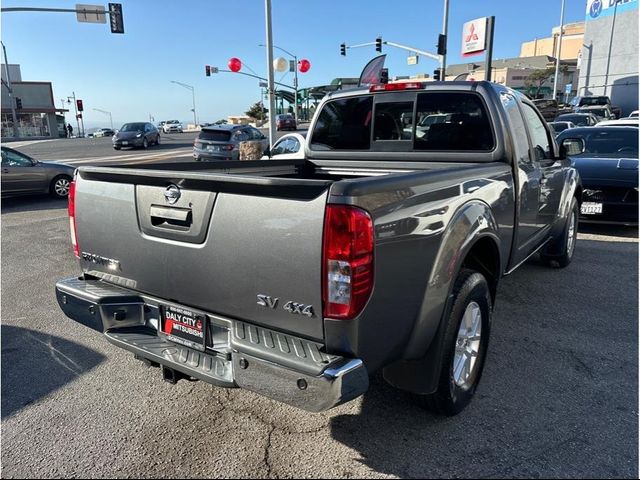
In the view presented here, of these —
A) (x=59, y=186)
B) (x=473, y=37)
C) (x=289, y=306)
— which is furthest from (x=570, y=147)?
(x=473, y=37)

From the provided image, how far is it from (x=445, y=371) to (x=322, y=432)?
81cm

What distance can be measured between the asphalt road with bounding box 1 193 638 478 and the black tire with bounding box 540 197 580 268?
1409 mm

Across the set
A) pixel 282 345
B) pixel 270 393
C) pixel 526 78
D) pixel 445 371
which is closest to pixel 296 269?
pixel 282 345

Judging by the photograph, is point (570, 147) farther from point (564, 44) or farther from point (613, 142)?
point (564, 44)

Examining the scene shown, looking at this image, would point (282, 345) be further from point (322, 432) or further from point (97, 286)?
point (97, 286)

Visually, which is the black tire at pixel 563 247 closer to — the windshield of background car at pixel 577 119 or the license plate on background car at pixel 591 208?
the license plate on background car at pixel 591 208

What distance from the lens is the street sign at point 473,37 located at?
3183cm

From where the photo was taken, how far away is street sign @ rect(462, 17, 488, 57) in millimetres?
31828

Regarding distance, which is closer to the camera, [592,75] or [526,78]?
[592,75]

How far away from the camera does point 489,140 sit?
376 centimetres

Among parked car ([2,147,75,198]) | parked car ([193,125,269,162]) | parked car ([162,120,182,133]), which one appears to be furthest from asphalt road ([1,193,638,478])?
parked car ([162,120,182,133])

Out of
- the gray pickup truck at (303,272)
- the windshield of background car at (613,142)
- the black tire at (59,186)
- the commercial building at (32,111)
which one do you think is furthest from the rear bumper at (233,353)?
the commercial building at (32,111)

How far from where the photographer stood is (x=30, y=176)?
11461 millimetres

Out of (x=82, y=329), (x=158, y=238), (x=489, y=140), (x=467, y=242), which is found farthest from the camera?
(x=82, y=329)
